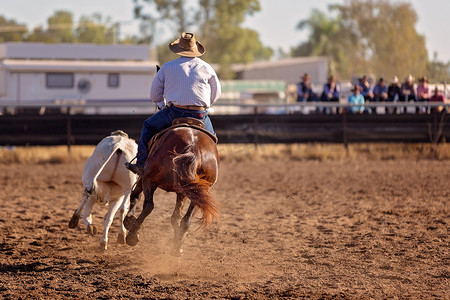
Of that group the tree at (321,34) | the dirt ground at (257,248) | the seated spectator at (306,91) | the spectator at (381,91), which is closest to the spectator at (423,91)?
the spectator at (381,91)

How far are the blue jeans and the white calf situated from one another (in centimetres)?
44

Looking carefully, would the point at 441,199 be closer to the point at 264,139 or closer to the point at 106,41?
the point at 264,139

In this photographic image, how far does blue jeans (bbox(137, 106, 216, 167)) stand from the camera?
7.22 m

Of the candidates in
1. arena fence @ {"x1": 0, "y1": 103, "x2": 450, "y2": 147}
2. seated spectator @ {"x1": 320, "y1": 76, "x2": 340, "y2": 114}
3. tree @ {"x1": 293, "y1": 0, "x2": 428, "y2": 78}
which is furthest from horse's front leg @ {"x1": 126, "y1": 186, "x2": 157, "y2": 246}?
tree @ {"x1": 293, "y1": 0, "x2": 428, "y2": 78}

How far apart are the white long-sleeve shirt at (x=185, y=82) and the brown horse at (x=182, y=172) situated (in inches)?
18.6

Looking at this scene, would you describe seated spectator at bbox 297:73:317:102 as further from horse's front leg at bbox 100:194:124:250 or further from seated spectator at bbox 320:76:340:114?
horse's front leg at bbox 100:194:124:250

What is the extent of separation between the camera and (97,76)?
91.8ft

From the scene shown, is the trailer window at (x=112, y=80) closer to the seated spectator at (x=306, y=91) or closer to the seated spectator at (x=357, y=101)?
the seated spectator at (x=306, y=91)

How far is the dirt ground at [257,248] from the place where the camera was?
18.6ft

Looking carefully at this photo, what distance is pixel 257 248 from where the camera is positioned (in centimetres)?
742

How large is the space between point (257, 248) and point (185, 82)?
1.90 m

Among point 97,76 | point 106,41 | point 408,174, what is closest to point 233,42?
point 106,41

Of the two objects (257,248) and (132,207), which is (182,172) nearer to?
(132,207)

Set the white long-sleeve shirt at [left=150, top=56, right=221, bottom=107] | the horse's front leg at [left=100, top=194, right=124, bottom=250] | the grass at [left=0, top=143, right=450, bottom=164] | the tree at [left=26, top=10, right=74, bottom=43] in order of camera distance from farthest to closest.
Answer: the tree at [left=26, top=10, right=74, bottom=43] → the grass at [left=0, top=143, right=450, bottom=164] → the horse's front leg at [left=100, top=194, right=124, bottom=250] → the white long-sleeve shirt at [left=150, top=56, right=221, bottom=107]
